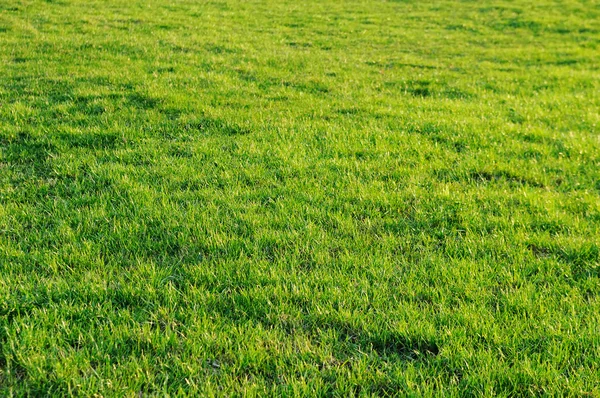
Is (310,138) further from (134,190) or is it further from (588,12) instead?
(588,12)

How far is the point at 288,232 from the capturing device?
6.36 m

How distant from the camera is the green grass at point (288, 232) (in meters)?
4.35

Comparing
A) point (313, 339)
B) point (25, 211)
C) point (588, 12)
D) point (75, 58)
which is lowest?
point (313, 339)

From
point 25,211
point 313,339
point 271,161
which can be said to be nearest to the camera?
point 313,339

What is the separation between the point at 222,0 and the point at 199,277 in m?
24.6

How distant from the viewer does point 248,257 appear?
588 cm

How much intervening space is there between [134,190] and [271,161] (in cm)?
223

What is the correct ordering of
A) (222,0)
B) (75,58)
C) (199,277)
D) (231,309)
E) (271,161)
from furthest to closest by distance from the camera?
1. (222,0)
2. (75,58)
3. (271,161)
4. (199,277)
5. (231,309)

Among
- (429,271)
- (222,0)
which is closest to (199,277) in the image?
(429,271)

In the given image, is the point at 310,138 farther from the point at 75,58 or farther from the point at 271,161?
the point at 75,58

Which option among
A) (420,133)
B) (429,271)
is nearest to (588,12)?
(420,133)

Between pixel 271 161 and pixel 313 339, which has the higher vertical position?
pixel 271 161

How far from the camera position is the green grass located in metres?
4.35

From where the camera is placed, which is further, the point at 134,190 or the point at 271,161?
the point at 271,161
